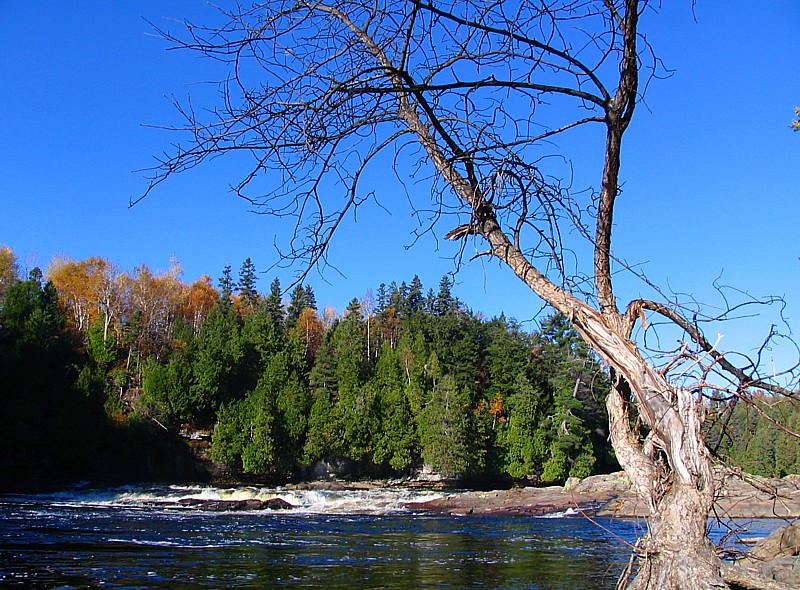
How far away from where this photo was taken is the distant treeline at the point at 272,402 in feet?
139

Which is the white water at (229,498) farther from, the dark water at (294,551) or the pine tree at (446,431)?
the pine tree at (446,431)

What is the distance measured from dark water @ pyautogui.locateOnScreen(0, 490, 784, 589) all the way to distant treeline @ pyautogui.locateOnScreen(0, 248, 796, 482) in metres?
19.7

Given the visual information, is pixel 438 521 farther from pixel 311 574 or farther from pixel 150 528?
pixel 311 574

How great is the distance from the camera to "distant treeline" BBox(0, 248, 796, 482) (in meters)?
42.3

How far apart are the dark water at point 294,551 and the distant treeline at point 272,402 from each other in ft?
64.6

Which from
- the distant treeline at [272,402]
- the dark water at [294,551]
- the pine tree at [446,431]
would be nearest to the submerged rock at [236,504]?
the dark water at [294,551]

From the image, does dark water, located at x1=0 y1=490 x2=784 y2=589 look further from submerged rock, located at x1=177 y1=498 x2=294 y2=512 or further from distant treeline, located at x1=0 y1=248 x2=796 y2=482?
distant treeline, located at x1=0 y1=248 x2=796 y2=482

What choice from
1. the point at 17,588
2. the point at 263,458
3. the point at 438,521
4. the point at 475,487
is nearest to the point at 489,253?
the point at 17,588

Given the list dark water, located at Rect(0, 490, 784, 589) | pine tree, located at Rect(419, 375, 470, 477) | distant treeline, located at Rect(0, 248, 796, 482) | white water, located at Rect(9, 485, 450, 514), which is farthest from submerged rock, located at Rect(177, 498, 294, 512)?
pine tree, located at Rect(419, 375, 470, 477)

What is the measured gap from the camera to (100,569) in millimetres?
10266

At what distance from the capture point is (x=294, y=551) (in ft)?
43.5

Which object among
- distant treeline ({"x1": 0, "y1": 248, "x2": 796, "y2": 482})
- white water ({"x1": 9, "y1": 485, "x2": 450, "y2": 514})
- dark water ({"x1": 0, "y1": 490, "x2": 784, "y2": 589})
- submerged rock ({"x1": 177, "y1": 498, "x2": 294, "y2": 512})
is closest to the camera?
dark water ({"x1": 0, "y1": 490, "x2": 784, "y2": 589})

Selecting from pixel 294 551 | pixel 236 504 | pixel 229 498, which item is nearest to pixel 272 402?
pixel 229 498

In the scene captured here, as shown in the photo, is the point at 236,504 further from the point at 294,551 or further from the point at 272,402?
the point at 272,402
